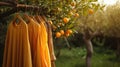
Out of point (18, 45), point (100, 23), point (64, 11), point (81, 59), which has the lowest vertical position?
point (81, 59)

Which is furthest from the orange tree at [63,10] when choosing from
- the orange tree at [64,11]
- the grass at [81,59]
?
the grass at [81,59]

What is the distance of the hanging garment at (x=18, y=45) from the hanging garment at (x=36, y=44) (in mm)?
78

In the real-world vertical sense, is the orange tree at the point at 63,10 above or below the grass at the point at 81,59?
above

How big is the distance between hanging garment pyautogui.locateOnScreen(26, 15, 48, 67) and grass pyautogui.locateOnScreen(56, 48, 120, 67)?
1280 centimetres

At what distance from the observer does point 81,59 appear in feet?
58.8

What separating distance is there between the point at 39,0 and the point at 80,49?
1846 centimetres

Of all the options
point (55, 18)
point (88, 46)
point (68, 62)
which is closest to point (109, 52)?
point (68, 62)

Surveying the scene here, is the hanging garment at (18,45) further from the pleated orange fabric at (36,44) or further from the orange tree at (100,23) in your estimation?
the orange tree at (100,23)

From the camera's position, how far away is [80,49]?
69.8 feet

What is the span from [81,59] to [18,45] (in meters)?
15.4

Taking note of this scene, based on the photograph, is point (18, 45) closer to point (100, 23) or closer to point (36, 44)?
point (36, 44)

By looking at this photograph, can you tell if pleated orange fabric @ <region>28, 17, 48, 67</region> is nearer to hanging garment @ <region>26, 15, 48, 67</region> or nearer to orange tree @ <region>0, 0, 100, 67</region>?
hanging garment @ <region>26, 15, 48, 67</region>

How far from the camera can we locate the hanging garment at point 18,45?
2.66 m

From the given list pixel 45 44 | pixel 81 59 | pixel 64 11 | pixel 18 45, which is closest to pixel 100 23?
pixel 81 59
